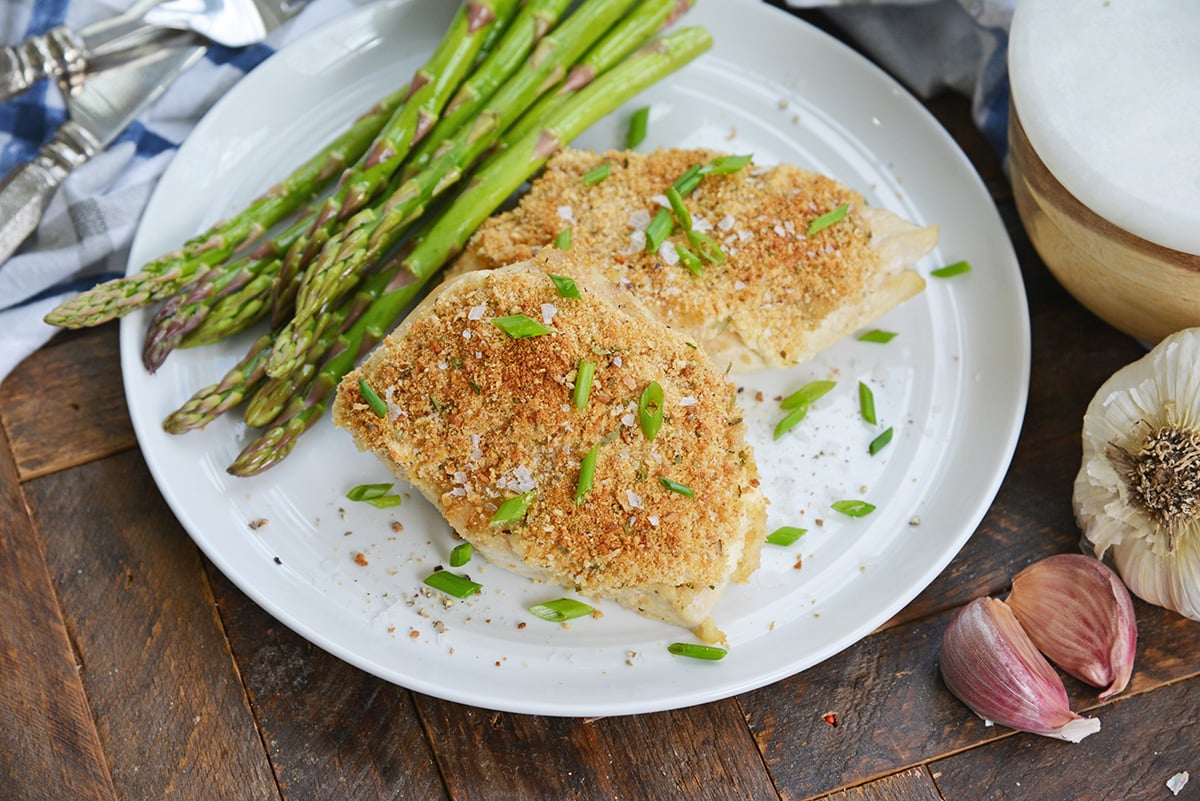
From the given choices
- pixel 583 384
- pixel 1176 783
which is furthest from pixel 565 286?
pixel 1176 783

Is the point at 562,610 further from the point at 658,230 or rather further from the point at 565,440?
the point at 658,230

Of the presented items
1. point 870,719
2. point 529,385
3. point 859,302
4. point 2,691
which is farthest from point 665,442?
point 2,691

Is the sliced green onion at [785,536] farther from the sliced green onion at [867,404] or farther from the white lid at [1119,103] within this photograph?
the white lid at [1119,103]

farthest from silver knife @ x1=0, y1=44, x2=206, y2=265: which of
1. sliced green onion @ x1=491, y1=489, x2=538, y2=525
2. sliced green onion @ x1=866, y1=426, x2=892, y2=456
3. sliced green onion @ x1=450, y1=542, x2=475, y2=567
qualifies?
sliced green onion @ x1=866, y1=426, x2=892, y2=456

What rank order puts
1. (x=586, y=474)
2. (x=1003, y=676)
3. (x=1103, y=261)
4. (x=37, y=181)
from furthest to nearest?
1. (x=37, y=181)
2. (x=1103, y=261)
3. (x=1003, y=676)
4. (x=586, y=474)

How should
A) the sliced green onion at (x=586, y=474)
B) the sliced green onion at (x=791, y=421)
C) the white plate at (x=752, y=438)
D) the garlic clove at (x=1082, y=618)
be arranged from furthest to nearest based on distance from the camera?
the sliced green onion at (x=791, y=421) → the garlic clove at (x=1082, y=618) → the white plate at (x=752, y=438) → the sliced green onion at (x=586, y=474)

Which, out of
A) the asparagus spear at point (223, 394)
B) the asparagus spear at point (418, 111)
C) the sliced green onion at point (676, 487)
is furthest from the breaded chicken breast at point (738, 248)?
the asparagus spear at point (223, 394)
